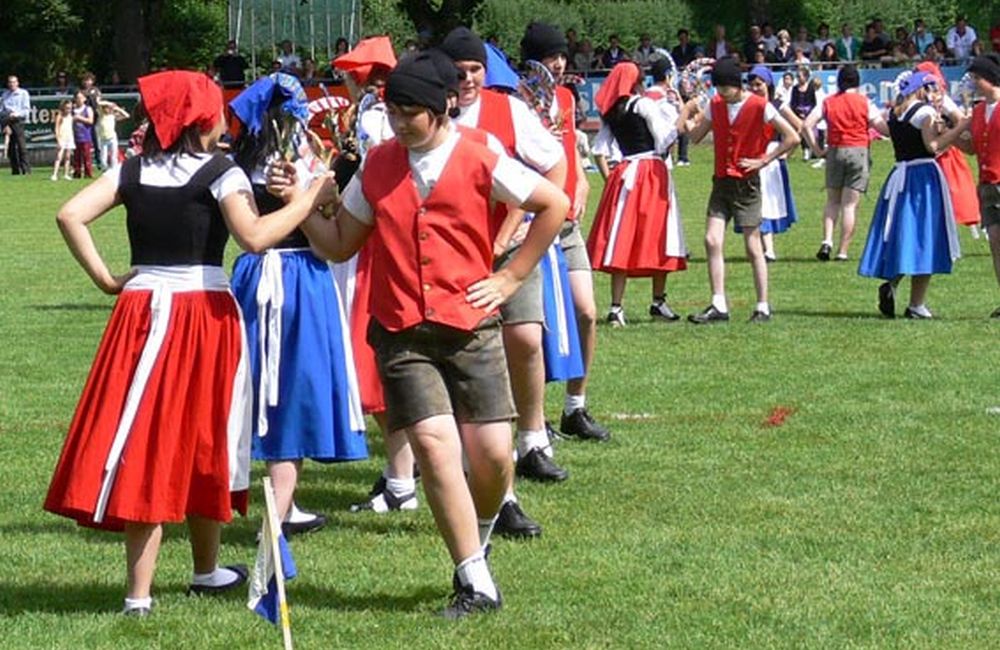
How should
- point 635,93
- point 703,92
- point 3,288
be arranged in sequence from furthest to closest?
point 3,288
point 703,92
point 635,93

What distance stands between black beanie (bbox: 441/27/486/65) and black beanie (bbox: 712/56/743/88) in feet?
23.5

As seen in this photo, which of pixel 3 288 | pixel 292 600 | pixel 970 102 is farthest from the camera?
pixel 970 102

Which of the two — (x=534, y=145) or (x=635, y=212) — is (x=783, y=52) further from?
(x=534, y=145)

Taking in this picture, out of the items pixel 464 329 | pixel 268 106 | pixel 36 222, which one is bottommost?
pixel 36 222

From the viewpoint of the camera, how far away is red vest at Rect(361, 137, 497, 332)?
6.38 m

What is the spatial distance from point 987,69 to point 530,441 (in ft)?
22.0

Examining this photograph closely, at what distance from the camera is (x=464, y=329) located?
643 cm

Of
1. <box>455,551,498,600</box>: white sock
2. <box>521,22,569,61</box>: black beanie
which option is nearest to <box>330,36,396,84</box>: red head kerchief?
<box>521,22,569,61</box>: black beanie

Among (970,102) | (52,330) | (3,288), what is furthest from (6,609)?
(970,102)

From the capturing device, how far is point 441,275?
21.0 feet

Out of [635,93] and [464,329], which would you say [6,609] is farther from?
[635,93]

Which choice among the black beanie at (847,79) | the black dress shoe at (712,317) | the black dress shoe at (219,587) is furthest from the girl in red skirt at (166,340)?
Answer: the black beanie at (847,79)

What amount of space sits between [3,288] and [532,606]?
42.0ft

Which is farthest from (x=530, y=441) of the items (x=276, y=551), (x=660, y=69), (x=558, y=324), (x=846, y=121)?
(x=846, y=121)
